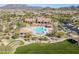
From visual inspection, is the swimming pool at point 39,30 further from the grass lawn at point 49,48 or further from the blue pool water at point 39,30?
the grass lawn at point 49,48

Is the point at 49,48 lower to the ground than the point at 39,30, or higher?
lower

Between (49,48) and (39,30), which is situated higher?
(39,30)

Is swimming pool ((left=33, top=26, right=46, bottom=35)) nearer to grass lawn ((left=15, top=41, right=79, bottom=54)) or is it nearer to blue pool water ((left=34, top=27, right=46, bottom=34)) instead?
blue pool water ((left=34, top=27, right=46, bottom=34))

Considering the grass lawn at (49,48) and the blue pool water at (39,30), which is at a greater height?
the blue pool water at (39,30)

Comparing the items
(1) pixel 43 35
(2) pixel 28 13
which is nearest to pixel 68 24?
(1) pixel 43 35

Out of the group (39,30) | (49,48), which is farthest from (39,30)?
(49,48)

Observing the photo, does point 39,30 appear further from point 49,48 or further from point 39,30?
point 49,48

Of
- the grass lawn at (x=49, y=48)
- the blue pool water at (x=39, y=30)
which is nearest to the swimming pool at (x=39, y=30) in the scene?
the blue pool water at (x=39, y=30)

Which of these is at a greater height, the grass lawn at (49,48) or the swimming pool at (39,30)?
the swimming pool at (39,30)

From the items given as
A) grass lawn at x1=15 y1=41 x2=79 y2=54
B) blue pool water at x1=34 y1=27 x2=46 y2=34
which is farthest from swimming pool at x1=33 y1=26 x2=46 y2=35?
grass lawn at x1=15 y1=41 x2=79 y2=54
